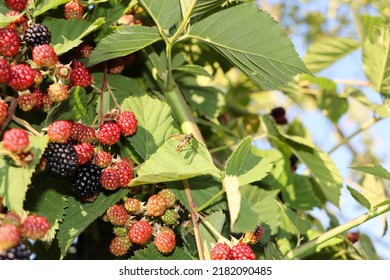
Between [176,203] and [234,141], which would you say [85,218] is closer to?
[176,203]

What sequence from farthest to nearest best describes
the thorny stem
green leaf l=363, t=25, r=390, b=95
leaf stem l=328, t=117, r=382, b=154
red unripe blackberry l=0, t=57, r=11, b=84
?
leaf stem l=328, t=117, r=382, b=154, green leaf l=363, t=25, r=390, b=95, the thorny stem, red unripe blackberry l=0, t=57, r=11, b=84

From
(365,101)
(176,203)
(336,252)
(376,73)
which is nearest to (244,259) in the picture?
(176,203)

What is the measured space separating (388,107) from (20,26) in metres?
1.08

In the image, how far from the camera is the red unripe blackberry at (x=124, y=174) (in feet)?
3.03

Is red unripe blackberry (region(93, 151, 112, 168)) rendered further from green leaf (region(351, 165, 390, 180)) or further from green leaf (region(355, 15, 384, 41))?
green leaf (region(355, 15, 384, 41))

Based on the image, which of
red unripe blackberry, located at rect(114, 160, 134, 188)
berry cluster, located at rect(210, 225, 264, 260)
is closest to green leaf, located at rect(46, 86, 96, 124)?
red unripe blackberry, located at rect(114, 160, 134, 188)

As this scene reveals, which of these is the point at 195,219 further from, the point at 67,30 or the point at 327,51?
the point at 327,51

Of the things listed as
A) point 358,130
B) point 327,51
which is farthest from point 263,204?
point 327,51

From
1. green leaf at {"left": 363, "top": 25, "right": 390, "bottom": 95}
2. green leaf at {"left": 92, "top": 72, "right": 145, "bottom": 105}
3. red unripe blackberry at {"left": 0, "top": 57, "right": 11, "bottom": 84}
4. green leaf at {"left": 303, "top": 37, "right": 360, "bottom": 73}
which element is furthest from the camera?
green leaf at {"left": 303, "top": 37, "right": 360, "bottom": 73}

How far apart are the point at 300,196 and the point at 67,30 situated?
0.74 meters

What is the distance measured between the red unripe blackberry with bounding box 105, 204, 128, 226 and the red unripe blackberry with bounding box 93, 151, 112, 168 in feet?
0.25

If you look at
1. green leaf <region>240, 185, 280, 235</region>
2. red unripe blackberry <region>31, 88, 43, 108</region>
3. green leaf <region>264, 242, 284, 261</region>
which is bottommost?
green leaf <region>264, 242, 284, 261</region>

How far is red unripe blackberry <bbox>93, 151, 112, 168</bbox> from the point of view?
3.02 ft

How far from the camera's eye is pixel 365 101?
175 cm
